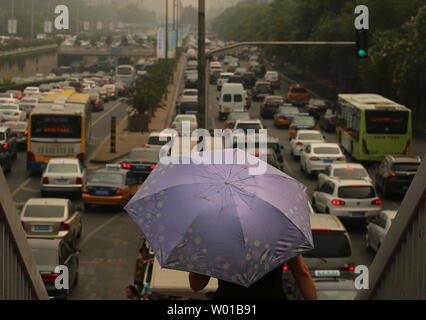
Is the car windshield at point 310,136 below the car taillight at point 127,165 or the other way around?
the other way around

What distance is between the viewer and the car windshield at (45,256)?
14099 millimetres

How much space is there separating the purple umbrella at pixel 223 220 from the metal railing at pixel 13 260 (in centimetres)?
74

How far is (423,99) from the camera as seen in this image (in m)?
55.3

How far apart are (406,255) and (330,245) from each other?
32.4 feet

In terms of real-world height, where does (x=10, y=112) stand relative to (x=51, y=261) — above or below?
above

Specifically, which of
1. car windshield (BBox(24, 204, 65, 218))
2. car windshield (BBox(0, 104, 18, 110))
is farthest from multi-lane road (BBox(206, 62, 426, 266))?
car windshield (BBox(0, 104, 18, 110))

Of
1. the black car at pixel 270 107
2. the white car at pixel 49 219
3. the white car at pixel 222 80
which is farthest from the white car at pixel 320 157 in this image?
the white car at pixel 222 80

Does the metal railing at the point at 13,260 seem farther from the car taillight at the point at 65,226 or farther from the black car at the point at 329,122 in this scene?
the black car at the point at 329,122

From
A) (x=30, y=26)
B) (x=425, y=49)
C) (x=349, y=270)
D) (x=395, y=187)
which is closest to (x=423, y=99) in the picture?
(x=425, y=49)

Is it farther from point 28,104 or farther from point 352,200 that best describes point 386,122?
point 28,104

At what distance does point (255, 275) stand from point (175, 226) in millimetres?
595

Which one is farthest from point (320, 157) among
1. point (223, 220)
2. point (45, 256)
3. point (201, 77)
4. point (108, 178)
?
point (223, 220)

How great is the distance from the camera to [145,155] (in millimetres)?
28047

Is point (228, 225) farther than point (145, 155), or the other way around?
point (145, 155)
